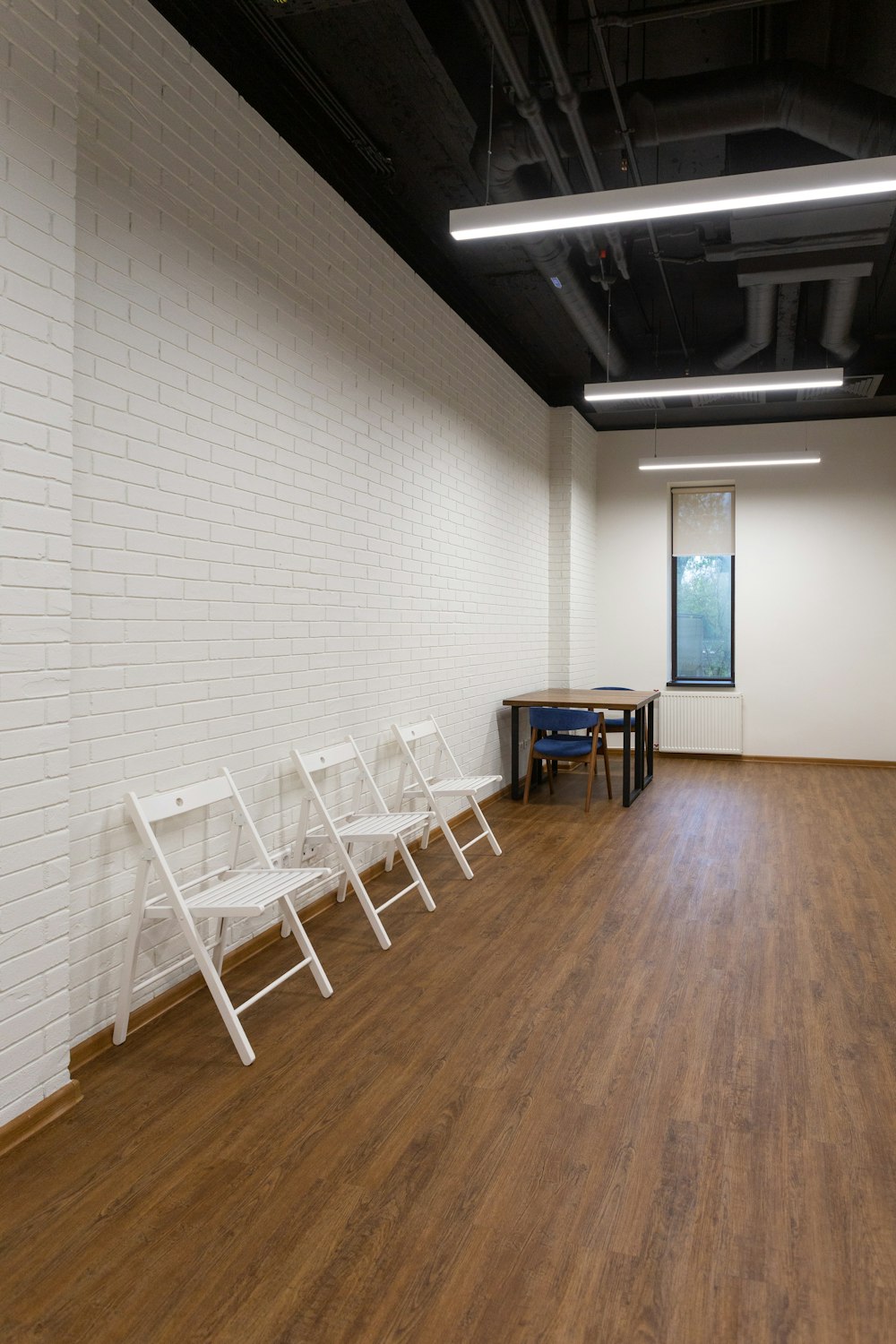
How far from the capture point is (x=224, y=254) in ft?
11.2

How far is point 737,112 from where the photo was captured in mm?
3760

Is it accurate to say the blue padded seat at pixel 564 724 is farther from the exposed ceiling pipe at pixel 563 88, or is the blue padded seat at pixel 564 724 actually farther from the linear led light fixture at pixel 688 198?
the linear led light fixture at pixel 688 198

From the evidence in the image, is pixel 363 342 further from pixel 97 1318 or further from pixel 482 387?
pixel 97 1318

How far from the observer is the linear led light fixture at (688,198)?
10.5 ft

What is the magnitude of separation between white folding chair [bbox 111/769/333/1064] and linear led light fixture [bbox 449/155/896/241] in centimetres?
249

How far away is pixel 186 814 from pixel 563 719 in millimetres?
3769

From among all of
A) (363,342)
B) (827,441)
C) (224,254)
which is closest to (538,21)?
(224,254)

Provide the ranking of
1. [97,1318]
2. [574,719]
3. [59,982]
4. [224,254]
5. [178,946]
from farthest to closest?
1. [574,719]
2. [224,254]
3. [178,946]
4. [59,982]
5. [97,1318]

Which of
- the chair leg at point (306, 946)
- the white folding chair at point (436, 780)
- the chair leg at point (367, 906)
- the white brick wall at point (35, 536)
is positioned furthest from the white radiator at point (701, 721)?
the white brick wall at point (35, 536)

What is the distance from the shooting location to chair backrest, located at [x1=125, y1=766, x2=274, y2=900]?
2.76 m

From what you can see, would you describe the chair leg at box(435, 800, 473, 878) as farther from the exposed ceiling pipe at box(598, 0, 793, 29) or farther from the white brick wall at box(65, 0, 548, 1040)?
the exposed ceiling pipe at box(598, 0, 793, 29)

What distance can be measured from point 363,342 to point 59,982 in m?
3.46

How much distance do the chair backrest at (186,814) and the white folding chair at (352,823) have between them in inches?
13.3

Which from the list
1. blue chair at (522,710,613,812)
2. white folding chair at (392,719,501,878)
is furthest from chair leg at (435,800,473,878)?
blue chair at (522,710,613,812)
